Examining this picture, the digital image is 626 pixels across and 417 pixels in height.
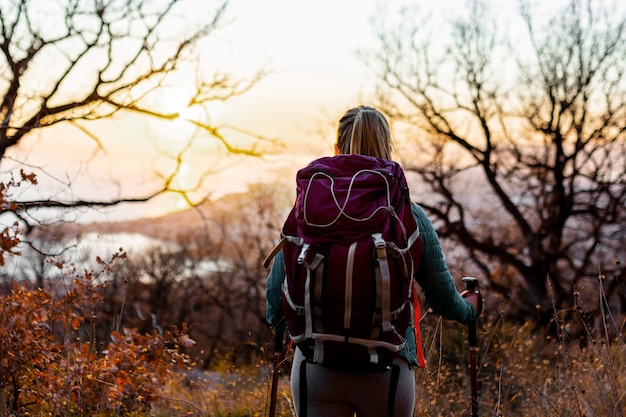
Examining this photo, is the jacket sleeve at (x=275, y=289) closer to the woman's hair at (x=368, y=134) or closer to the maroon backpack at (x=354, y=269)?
the maroon backpack at (x=354, y=269)

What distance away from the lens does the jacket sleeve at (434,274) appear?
2.49 metres

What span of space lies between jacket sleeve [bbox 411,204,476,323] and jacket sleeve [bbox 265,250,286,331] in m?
0.47

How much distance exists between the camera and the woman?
2.42 meters

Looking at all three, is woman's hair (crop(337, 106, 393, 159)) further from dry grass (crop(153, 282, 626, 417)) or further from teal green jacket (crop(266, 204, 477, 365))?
dry grass (crop(153, 282, 626, 417))

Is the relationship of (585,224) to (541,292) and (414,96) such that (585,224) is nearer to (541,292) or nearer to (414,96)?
(541,292)

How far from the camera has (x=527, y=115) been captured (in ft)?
54.0

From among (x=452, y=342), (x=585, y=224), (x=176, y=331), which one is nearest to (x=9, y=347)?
(x=176, y=331)

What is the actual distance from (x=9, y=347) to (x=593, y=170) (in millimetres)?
14171

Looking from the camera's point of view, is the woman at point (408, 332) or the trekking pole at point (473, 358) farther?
the trekking pole at point (473, 358)

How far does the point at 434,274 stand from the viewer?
8.25ft

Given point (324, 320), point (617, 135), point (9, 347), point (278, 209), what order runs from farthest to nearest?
point (278, 209) → point (617, 135) → point (9, 347) → point (324, 320)

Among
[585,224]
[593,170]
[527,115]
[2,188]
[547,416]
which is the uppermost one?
[527,115]

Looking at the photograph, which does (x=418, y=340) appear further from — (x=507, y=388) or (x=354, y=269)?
(x=507, y=388)

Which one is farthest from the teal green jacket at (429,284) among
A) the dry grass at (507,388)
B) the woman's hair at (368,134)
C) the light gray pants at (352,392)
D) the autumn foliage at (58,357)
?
the autumn foliage at (58,357)
